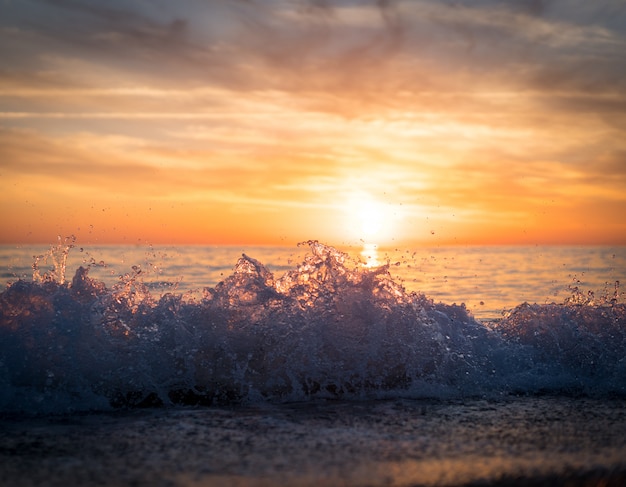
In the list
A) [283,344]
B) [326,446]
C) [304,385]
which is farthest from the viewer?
[283,344]

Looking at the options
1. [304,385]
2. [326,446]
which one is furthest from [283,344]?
[326,446]

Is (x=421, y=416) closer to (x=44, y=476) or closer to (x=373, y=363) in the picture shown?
(x=373, y=363)

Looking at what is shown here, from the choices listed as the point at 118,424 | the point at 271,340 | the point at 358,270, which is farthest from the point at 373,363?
the point at 118,424

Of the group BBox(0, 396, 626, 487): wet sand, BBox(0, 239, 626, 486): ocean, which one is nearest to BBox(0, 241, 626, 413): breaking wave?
BBox(0, 239, 626, 486): ocean

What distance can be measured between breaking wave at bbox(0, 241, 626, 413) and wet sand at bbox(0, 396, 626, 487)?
61 centimetres

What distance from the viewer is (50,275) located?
25.2 ft

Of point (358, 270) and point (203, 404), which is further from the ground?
point (358, 270)

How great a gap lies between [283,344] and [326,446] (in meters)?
2.69

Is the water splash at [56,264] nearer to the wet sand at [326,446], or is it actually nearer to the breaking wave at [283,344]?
the breaking wave at [283,344]

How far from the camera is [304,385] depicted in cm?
635

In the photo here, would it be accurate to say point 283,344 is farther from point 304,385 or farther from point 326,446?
point 326,446

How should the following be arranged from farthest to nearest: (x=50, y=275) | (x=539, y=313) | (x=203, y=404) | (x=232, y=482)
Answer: (x=539, y=313), (x=50, y=275), (x=203, y=404), (x=232, y=482)

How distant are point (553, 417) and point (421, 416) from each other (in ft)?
3.84

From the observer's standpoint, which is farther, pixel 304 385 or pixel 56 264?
pixel 56 264
